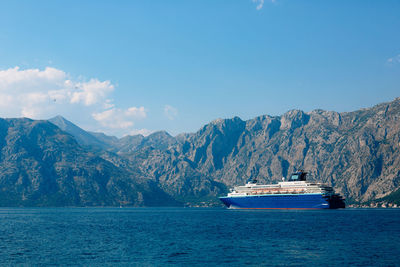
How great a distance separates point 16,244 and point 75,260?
1099 inches

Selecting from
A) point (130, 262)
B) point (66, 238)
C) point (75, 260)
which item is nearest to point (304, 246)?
point (130, 262)

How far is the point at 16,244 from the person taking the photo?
288 ft

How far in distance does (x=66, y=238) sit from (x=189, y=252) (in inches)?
1538

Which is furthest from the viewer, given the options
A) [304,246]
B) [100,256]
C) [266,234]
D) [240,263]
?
[266,234]

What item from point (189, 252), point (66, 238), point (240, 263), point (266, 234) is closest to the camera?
point (240, 263)

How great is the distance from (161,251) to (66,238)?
34.0 m

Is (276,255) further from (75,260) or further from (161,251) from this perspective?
(75,260)

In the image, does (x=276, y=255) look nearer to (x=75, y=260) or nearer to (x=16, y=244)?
(x=75, y=260)

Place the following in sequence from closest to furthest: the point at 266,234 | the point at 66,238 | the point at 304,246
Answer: the point at 304,246 → the point at 66,238 → the point at 266,234

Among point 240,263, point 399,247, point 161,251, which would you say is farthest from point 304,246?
point 161,251

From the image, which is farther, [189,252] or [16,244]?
[16,244]

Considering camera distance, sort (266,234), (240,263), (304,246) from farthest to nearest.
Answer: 1. (266,234)
2. (304,246)
3. (240,263)

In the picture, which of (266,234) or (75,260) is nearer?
(75,260)

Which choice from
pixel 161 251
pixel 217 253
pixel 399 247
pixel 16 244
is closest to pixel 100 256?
pixel 161 251
